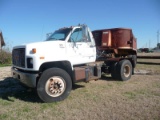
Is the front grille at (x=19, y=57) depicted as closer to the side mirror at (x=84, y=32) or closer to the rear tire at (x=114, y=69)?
the side mirror at (x=84, y=32)

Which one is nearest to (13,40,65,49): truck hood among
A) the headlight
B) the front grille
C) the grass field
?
the front grille

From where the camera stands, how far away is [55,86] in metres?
6.34

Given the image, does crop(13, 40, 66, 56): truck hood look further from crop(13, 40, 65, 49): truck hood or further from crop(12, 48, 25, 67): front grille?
crop(12, 48, 25, 67): front grille

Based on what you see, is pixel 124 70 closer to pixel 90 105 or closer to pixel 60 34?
pixel 60 34

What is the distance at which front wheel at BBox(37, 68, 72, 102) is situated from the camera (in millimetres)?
6086

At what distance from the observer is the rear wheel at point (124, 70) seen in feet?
31.7

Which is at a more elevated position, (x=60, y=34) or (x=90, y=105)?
(x=60, y=34)

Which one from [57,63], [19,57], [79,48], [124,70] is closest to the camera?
[19,57]

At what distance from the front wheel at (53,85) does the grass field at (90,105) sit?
23 centimetres

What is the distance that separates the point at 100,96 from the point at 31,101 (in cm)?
225

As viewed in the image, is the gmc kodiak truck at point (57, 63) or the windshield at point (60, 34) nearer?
the gmc kodiak truck at point (57, 63)

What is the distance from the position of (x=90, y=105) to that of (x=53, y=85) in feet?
4.39

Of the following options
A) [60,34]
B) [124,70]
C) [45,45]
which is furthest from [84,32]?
[124,70]

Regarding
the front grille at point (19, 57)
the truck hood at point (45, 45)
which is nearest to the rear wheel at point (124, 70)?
the truck hood at point (45, 45)
